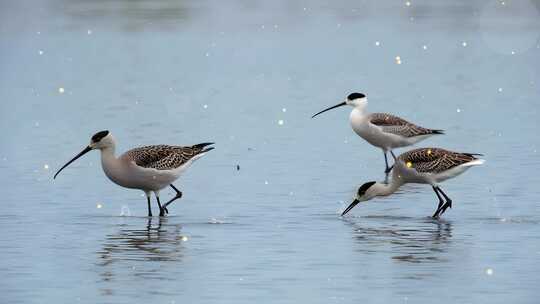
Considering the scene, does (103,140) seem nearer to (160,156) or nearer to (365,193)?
(160,156)

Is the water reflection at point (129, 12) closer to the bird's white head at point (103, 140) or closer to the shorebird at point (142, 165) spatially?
the shorebird at point (142, 165)

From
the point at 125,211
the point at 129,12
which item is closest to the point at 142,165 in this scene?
the point at 125,211

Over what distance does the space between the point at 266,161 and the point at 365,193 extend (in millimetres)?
4820

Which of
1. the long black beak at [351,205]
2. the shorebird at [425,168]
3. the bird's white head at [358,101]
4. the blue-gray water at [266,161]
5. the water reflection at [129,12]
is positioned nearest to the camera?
the blue-gray water at [266,161]

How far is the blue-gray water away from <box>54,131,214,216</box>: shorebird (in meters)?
0.43

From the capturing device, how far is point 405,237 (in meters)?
17.5

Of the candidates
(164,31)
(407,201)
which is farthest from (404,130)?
(164,31)

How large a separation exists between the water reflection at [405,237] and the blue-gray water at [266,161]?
0.04 metres

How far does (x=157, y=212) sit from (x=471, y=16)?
1437 inches

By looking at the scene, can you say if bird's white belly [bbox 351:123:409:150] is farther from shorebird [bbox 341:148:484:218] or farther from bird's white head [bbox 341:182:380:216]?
bird's white head [bbox 341:182:380:216]

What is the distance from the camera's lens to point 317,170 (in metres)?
23.4

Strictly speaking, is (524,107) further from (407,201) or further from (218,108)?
(407,201)

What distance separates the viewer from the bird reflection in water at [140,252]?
15359 millimetres

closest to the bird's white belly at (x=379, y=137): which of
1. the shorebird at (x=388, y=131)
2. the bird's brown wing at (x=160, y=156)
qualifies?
the shorebird at (x=388, y=131)
